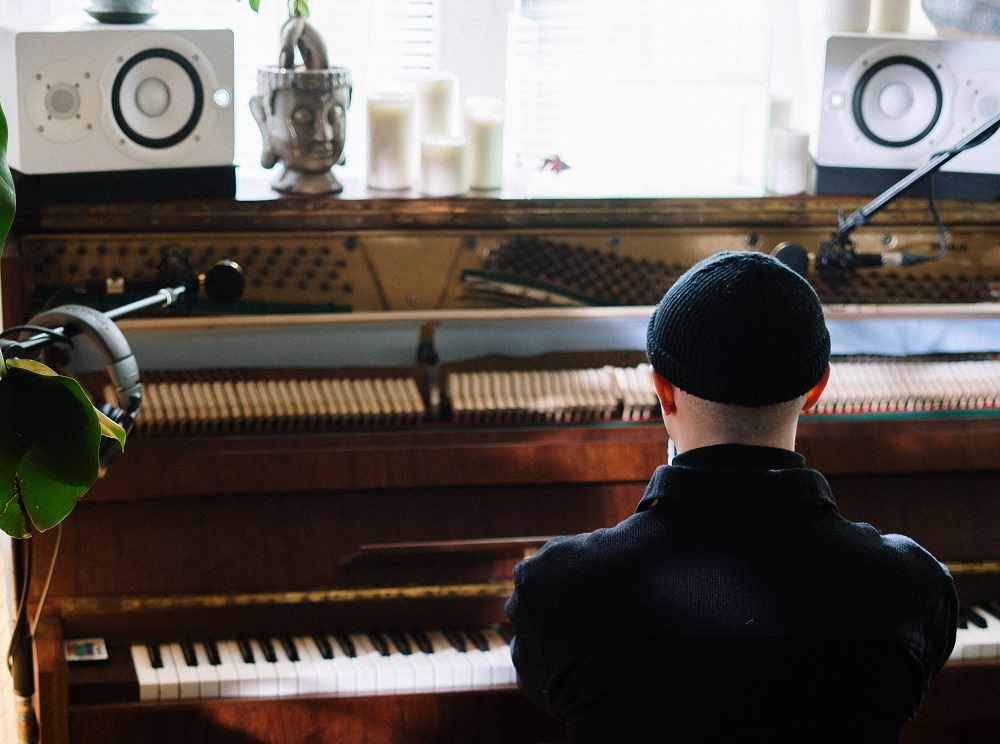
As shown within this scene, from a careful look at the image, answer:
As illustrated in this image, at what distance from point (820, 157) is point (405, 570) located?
51.8 inches

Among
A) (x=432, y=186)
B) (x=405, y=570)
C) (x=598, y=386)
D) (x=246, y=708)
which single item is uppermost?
(x=432, y=186)

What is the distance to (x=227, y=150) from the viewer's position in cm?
241

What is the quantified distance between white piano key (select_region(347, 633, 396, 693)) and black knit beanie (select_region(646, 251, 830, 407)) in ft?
3.53

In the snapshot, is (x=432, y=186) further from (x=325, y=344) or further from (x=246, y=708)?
(x=246, y=708)

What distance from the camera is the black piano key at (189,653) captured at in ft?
7.20

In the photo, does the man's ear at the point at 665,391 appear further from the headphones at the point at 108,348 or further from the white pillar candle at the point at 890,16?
the white pillar candle at the point at 890,16

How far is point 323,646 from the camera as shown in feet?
7.41

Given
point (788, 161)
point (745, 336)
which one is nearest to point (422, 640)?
point (745, 336)

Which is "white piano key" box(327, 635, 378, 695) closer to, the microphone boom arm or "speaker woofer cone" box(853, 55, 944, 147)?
the microphone boom arm

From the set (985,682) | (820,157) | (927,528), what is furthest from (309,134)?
(985,682)

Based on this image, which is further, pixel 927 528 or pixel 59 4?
pixel 59 4

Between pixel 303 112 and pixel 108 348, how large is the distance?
0.90 metres

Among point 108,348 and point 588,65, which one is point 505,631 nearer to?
point 108,348

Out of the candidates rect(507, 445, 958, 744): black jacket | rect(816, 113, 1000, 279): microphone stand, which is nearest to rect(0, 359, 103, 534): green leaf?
rect(507, 445, 958, 744): black jacket
